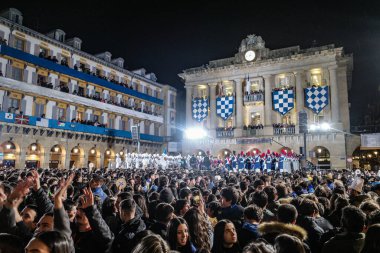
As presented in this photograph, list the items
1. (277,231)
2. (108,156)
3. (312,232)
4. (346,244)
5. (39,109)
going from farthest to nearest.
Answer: (108,156), (39,109), (312,232), (277,231), (346,244)

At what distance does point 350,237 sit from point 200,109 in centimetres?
3858

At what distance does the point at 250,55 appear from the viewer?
131 feet

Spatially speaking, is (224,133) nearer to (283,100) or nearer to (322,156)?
(283,100)

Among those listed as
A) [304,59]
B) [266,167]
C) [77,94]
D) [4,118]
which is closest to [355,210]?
[266,167]

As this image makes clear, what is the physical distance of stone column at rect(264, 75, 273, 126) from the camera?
38094 mm

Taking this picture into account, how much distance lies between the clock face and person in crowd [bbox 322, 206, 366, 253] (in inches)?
1501

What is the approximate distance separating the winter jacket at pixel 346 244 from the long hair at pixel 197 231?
1.42m

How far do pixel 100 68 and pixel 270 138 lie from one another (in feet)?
A: 77.7

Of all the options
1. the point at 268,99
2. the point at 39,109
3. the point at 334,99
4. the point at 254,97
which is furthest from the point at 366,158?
the point at 39,109

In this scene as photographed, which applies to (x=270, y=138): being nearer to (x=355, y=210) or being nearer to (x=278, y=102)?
(x=278, y=102)

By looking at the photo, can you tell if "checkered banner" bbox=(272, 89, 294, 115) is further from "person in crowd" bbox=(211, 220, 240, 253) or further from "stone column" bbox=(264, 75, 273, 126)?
"person in crowd" bbox=(211, 220, 240, 253)

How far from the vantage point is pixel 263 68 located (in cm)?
3912

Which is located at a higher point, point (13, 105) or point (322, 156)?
point (13, 105)

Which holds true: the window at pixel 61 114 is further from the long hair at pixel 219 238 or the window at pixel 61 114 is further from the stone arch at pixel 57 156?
the long hair at pixel 219 238
